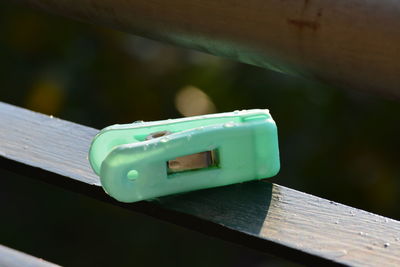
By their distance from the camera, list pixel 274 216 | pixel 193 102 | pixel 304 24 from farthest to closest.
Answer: pixel 193 102 → pixel 274 216 → pixel 304 24

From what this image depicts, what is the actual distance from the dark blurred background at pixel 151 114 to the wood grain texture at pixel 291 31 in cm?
172

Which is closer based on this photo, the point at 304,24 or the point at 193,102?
the point at 304,24

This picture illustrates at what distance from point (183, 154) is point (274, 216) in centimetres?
13

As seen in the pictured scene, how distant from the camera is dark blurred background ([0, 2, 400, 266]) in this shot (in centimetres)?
265

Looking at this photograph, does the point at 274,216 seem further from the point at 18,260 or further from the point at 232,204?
the point at 18,260

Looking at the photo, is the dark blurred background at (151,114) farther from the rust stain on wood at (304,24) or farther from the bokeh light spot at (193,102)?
the rust stain on wood at (304,24)

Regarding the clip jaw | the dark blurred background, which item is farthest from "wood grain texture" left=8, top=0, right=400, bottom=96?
the dark blurred background

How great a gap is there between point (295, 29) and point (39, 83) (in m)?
2.14

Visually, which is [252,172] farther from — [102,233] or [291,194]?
[102,233]

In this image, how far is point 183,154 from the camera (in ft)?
3.28

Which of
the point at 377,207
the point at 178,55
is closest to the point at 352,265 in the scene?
the point at 377,207

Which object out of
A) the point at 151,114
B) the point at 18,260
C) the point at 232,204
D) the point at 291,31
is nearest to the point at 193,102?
the point at 151,114

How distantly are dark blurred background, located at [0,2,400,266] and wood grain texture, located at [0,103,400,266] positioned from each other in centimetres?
160

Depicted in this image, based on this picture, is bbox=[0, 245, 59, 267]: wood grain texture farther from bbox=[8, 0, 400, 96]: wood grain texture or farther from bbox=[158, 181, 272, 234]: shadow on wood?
bbox=[8, 0, 400, 96]: wood grain texture
